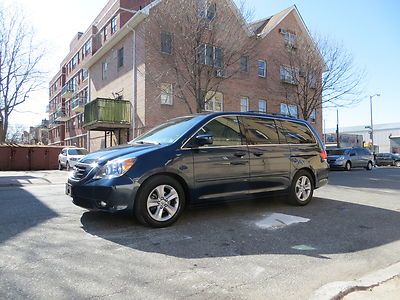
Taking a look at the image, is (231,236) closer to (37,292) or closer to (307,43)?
(37,292)

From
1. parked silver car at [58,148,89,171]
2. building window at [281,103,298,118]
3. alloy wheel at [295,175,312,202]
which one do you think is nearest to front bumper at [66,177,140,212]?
alloy wheel at [295,175,312,202]

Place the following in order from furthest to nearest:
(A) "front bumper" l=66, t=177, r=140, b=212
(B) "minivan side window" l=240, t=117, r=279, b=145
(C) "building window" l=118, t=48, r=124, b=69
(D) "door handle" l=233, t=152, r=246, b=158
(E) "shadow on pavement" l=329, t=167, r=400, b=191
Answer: (C) "building window" l=118, t=48, r=124, b=69 < (E) "shadow on pavement" l=329, t=167, r=400, b=191 < (B) "minivan side window" l=240, t=117, r=279, b=145 < (D) "door handle" l=233, t=152, r=246, b=158 < (A) "front bumper" l=66, t=177, r=140, b=212

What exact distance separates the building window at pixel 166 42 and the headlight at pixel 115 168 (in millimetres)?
14422

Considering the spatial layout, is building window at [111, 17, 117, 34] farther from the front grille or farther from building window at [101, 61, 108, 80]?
the front grille

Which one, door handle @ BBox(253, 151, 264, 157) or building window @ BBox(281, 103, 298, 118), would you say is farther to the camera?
building window @ BBox(281, 103, 298, 118)

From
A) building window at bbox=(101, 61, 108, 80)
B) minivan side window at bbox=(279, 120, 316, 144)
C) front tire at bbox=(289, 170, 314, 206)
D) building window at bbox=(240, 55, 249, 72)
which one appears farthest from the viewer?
building window at bbox=(101, 61, 108, 80)

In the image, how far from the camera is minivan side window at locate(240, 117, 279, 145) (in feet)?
22.0

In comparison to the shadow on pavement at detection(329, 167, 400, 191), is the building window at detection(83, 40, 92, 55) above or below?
above

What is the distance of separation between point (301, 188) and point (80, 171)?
14.2 ft

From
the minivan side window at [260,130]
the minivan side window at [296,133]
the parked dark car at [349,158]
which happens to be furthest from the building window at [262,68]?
the minivan side window at [260,130]

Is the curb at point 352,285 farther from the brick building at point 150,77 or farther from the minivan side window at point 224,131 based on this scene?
the brick building at point 150,77

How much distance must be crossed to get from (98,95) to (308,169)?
25936 millimetres

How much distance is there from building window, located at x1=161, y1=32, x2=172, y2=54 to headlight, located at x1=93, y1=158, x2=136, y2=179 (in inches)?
568

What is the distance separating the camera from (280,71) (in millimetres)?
29297
